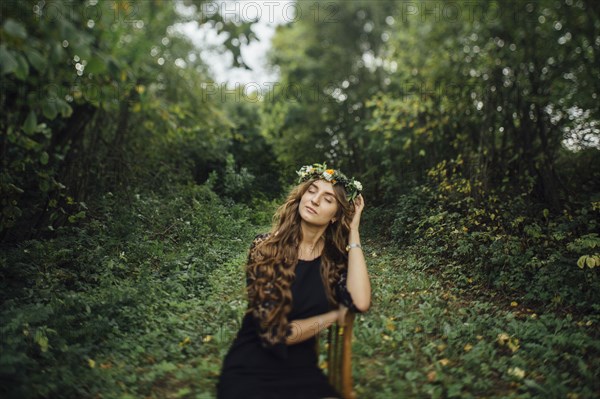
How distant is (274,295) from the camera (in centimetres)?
267

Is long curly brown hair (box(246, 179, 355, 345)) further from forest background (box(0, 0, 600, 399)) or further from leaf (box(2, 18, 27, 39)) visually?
leaf (box(2, 18, 27, 39))

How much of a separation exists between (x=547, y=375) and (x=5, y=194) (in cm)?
580

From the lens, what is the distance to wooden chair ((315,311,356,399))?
262 cm

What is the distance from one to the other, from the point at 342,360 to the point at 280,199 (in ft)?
16.0

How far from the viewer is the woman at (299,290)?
2.56 metres

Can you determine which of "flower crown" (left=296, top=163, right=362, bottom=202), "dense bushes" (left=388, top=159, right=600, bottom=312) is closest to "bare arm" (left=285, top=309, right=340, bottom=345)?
"flower crown" (left=296, top=163, right=362, bottom=202)

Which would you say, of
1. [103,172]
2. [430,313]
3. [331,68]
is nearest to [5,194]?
[103,172]

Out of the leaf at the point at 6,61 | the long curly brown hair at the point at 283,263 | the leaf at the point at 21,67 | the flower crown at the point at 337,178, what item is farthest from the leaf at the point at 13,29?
the flower crown at the point at 337,178

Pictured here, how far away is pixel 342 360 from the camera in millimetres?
2664

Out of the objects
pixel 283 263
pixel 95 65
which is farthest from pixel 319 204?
pixel 95 65

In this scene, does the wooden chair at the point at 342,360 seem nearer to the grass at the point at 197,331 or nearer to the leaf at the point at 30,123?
the grass at the point at 197,331

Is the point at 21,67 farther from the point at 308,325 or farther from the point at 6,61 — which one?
the point at 308,325

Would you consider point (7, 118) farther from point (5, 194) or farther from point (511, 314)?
point (511, 314)

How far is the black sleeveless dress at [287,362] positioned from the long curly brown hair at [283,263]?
7 cm
